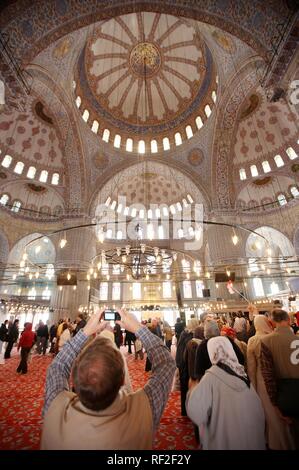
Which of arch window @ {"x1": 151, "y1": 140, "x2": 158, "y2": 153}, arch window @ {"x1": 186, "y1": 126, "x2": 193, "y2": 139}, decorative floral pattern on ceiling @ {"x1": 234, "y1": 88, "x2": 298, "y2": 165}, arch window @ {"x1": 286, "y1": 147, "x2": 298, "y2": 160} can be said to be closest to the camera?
decorative floral pattern on ceiling @ {"x1": 234, "y1": 88, "x2": 298, "y2": 165}

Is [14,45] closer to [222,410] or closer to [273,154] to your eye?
[222,410]

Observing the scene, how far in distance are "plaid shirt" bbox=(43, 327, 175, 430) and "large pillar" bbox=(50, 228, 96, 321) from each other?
1322cm

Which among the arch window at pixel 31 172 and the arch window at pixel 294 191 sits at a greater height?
the arch window at pixel 31 172

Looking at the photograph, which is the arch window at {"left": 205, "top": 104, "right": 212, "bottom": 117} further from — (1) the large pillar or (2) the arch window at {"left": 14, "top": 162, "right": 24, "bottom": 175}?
(2) the arch window at {"left": 14, "top": 162, "right": 24, "bottom": 175}

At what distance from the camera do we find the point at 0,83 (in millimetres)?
6918

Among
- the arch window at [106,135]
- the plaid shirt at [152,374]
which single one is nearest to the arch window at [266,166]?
the arch window at [106,135]

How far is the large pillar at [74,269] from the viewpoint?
533 inches

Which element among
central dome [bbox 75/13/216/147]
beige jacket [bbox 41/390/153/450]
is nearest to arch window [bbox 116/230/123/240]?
central dome [bbox 75/13/216/147]

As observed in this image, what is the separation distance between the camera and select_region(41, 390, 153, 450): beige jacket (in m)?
0.91

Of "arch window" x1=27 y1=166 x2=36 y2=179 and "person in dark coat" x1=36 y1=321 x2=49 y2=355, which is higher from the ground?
"arch window" x1=27 y1=166 x2=36 y2=179

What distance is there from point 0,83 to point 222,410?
9.69 m

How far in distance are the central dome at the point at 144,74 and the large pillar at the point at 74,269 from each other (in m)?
9.82

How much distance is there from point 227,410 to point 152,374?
30.8 inches

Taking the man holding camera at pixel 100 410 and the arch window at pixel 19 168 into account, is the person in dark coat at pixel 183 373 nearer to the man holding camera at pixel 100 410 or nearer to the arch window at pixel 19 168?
the man holding camera at pixel 100 410
